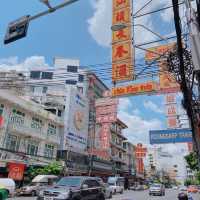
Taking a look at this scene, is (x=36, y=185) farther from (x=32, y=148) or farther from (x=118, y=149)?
(x=118, y=149)

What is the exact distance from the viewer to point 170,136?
18.0 m

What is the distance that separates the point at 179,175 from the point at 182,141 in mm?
122697

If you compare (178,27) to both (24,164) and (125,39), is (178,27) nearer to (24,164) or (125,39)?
(125,39)

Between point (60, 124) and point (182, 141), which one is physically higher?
point (60, 124)

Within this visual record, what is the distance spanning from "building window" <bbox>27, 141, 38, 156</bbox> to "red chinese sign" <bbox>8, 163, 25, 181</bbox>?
10.00ft

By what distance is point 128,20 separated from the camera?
12320 millimetres

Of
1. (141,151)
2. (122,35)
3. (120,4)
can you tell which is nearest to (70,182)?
(122,35)

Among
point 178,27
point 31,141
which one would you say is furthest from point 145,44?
point 31,141

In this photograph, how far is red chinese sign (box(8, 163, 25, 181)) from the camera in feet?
95.3

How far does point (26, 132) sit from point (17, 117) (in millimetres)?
1845

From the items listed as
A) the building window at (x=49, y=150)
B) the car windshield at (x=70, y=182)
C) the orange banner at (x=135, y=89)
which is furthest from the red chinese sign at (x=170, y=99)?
the building window at (x=49, y=150)

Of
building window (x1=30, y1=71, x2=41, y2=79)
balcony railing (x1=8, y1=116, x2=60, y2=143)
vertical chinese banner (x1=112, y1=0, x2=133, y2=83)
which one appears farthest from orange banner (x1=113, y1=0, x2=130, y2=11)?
building window (x1=30, y1=71, x2=41, y2=79)

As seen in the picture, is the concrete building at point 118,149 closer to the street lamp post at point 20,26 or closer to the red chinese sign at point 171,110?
the red chinese sign at point 171,110

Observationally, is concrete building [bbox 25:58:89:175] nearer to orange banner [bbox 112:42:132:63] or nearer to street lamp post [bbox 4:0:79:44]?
orange banner [bbox 112:42:132:63]
